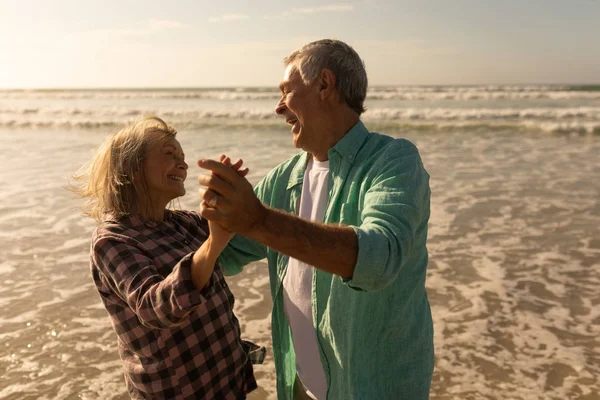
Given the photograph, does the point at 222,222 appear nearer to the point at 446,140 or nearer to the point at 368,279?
the point at 368,279

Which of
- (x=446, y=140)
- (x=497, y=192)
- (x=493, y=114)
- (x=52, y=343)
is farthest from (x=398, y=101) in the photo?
(x=52, y=343)

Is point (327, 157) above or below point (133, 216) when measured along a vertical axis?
above

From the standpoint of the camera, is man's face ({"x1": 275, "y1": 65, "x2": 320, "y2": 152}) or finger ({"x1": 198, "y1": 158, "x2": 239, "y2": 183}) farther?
man's face ({"x1": 275, "y1": 65, "x2": 320, "y2": 152})

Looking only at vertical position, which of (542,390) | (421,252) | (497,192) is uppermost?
(421,252)

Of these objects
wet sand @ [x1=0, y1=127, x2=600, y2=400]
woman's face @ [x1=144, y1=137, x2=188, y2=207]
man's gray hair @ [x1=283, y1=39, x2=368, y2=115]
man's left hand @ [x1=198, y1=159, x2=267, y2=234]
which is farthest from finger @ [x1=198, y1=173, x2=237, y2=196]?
wet sand @ [x1=0, y1=127, x2=600, y2=400]

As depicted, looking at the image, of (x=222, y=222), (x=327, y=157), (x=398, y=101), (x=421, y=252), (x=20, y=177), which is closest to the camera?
(x=222, y=222)

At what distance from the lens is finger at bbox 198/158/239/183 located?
1.52 metres

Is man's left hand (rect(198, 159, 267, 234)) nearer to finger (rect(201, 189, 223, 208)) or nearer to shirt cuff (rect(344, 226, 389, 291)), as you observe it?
finger (rect(201, 189, 223, 208))

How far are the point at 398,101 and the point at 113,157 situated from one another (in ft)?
91.8

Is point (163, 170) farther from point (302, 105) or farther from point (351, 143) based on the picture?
point (351, 143)

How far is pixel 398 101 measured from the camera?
1152 inches

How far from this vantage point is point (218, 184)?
1.53m

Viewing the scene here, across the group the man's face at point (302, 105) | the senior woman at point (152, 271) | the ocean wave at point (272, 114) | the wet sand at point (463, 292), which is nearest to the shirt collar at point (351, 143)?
the man's face at point (302, 105)

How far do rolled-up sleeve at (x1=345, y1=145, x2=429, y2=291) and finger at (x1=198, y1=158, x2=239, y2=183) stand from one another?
36cm
